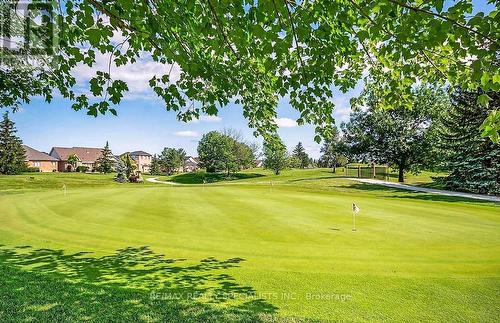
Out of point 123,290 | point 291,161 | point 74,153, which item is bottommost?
point 123,290

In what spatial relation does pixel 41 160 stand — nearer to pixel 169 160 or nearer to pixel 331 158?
pixel 169 160

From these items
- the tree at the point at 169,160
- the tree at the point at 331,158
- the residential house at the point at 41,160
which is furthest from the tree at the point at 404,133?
the residential house at the point at 41,160

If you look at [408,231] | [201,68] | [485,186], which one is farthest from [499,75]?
[485,186]

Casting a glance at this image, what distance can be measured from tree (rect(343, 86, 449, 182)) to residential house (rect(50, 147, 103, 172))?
72.6 metres

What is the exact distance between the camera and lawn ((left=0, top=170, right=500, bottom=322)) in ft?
14.5

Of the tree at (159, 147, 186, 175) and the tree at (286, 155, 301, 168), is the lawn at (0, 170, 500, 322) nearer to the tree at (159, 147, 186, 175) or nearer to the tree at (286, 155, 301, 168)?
the tree at (286, 155, 301, 168)

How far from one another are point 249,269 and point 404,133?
1411 inches

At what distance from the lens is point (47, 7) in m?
4.86

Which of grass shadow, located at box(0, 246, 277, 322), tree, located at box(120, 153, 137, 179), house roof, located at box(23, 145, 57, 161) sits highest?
house roof, located at box(23, 145, 57, 161)

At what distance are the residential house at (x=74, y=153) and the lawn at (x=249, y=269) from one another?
84197 mm

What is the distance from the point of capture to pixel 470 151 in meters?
28.0

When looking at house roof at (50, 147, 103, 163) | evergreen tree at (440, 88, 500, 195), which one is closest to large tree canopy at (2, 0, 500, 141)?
evergreen tree at (440, 88, 500, 195)

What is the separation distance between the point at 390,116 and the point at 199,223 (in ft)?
112

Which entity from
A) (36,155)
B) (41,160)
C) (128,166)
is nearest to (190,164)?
(41,160)
